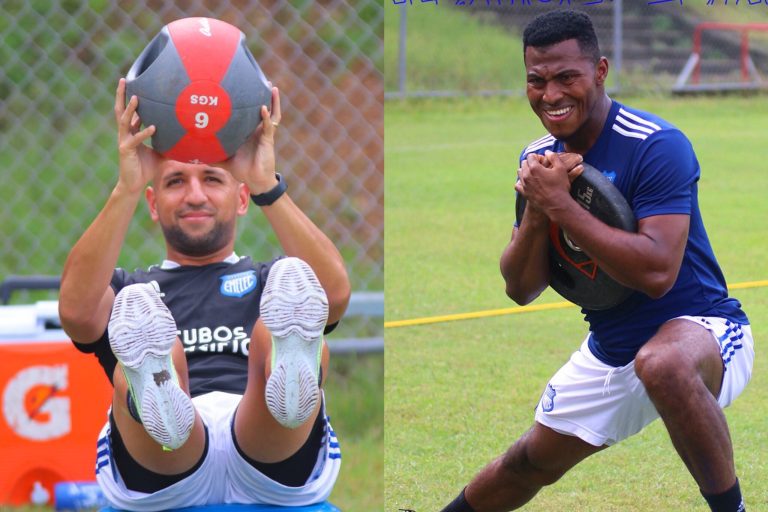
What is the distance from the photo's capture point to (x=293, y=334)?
3555 mm

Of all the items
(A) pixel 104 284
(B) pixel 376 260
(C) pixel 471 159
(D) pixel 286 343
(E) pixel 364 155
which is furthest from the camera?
(C) pixel 471 159

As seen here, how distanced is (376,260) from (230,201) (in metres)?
3.28

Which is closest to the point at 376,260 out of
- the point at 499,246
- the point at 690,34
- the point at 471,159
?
the point at 499,246

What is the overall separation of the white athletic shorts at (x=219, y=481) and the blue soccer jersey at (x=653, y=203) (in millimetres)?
1037

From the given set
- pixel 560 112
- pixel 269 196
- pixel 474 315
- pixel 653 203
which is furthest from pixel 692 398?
pixel 474 315

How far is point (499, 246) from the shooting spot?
9258 millimetres

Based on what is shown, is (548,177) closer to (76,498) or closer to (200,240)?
(200,240)

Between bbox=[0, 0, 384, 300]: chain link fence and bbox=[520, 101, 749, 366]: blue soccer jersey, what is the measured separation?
3983 millimetres

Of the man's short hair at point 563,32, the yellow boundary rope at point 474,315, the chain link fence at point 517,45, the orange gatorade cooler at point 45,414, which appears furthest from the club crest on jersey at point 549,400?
the chain link fence at point 517,45

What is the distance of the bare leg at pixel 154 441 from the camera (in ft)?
12.3

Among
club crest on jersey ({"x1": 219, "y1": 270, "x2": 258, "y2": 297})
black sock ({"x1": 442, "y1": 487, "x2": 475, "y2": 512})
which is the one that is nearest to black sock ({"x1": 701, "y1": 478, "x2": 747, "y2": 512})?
black sock ({"x1": 442, "y1": 487, "x2": 475, "y2": 512})

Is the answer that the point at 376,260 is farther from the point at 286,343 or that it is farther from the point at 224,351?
the point at 286,343

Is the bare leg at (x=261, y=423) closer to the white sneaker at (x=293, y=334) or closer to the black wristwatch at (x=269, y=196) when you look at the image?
the white sneaker at (x=293, y=334)

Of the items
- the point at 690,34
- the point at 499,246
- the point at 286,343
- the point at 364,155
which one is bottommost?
the point at 690,34
